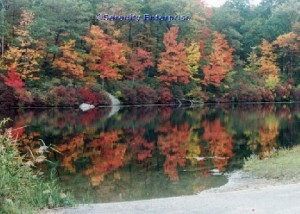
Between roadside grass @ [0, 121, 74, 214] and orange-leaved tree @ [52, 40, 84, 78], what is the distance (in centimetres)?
3535

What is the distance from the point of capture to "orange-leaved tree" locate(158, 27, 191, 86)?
50.0 metres

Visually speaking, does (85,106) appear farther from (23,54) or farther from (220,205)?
(220,205)

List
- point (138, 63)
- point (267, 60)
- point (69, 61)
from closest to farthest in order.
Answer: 1. point (69, 61)
2. point (138, 63)
3. point (267, 60)

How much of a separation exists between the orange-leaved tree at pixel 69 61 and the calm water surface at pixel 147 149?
11554mm

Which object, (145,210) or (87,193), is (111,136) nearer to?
(87,193)

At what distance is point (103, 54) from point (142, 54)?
474 centimetres

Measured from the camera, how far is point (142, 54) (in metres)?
49.0

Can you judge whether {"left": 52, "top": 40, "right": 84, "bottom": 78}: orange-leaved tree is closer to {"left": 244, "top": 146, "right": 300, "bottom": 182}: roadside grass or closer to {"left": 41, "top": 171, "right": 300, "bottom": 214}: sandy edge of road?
{"left": 244, "top": 146, "right": 300, "bottom": 182}: roadside grass

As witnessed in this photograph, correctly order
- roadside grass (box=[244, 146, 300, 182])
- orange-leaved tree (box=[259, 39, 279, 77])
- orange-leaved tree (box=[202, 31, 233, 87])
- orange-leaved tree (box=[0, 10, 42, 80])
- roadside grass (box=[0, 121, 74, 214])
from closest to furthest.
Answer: roadside grass (box=[0, 121, 74, 214]) → roadside grass (box=[244, 146, 300, 182]) → orange-leaved tree (box=[0, 10, 42, 80]) → orange-leaved tree (box=[202, 31, 233, 87]) → orange-leaved tree (box=[259, 39, 279, 77])

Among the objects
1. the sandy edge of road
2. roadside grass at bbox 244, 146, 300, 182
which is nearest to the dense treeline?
roadside grass at bbox 244, 146, 300, 182

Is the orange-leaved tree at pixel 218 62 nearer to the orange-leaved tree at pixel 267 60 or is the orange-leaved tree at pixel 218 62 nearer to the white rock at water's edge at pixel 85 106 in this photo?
the orange-leaved tree at pixel 267 60

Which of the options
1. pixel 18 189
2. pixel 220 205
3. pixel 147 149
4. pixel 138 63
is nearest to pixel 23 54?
pixel 138 63

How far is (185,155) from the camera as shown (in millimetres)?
17375

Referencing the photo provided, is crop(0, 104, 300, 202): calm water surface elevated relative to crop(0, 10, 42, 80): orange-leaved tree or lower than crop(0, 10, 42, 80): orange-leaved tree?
lower
